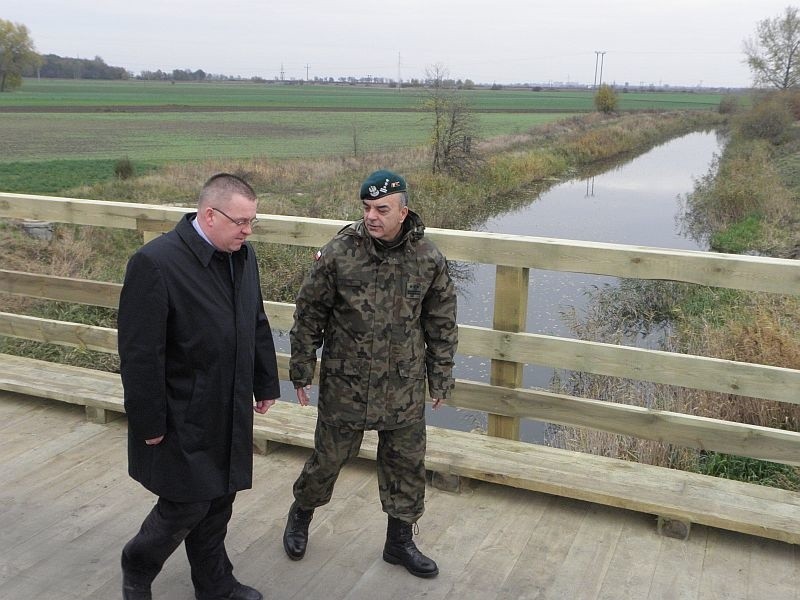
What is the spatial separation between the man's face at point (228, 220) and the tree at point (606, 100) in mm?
78249

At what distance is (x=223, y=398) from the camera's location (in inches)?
107

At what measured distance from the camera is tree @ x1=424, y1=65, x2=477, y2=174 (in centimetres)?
2522

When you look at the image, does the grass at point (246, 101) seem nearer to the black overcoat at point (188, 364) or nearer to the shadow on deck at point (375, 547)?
the shadow on deck at point (375, 547)

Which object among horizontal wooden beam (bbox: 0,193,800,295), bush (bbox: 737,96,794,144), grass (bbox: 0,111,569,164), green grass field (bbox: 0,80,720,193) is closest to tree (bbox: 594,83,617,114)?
green grass field (bbox: 0,80,720,193)

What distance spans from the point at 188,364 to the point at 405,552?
3.92ft

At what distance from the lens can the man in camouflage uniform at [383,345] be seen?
3.03 metres

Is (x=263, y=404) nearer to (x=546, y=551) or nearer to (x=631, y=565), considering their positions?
(x=546, y=551)

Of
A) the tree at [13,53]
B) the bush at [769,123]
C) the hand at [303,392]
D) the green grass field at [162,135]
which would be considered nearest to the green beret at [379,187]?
the hand at [303,392]

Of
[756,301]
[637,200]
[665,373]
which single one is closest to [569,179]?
[637,200]

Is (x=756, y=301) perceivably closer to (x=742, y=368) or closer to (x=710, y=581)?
(x=742, y=368)

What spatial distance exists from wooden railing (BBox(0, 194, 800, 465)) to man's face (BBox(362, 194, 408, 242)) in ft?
2.98

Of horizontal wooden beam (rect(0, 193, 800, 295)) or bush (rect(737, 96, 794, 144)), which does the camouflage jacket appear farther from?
bush (rect(737, 96, 794, 144))

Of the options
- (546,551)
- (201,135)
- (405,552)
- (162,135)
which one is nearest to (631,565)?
(546,551)

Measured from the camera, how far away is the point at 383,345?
10.1 feet
